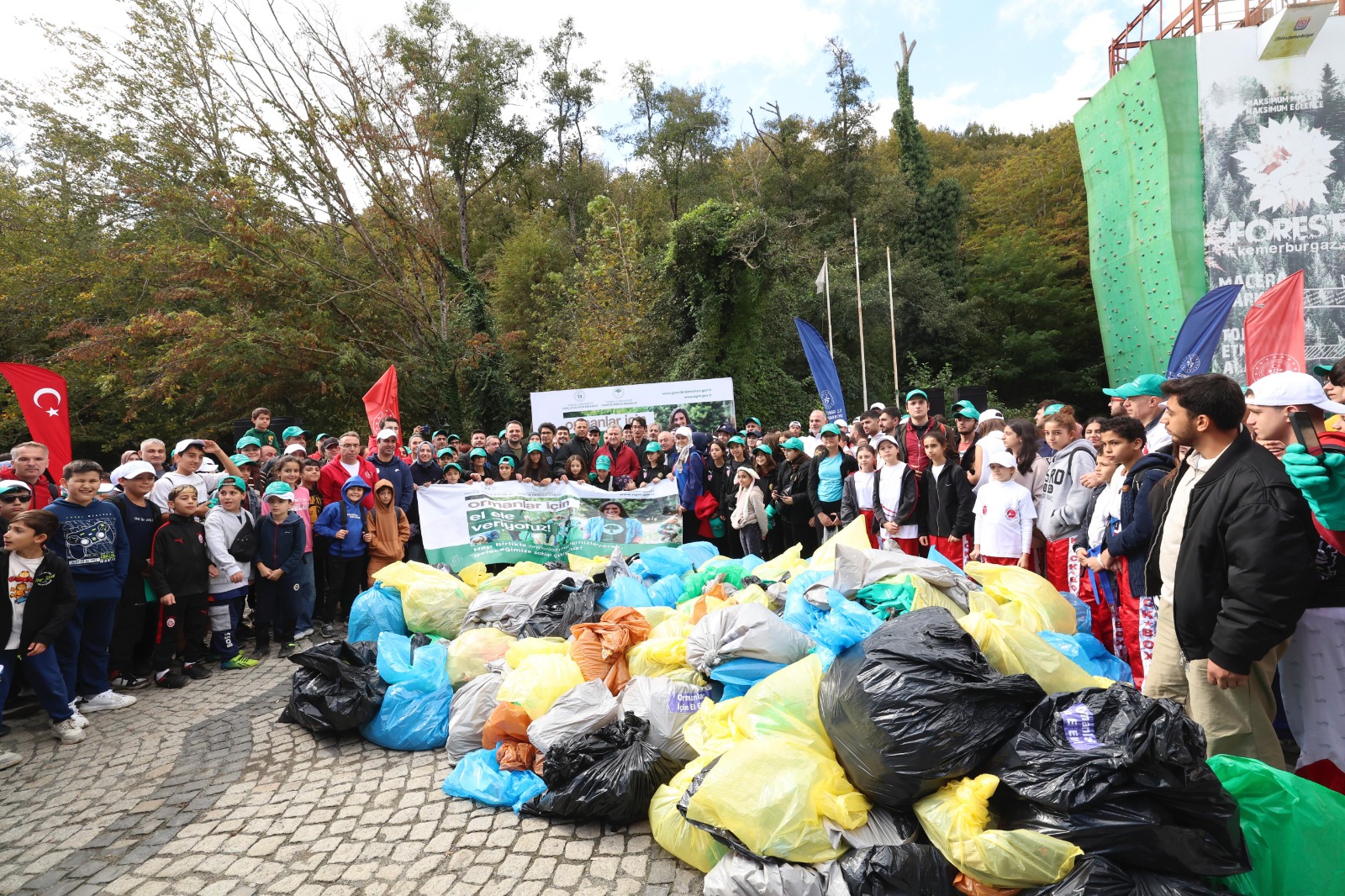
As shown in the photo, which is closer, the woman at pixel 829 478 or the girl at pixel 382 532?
the girl at pixel 382 532

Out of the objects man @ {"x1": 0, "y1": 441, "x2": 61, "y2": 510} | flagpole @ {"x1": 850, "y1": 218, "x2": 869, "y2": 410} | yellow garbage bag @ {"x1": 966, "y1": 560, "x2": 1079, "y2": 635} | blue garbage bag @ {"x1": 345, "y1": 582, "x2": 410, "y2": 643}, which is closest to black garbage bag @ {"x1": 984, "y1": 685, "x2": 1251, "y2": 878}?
yellow garbage bag @ {"x1": 966, "y1": 560, "x2": 1079, "y2": 635}

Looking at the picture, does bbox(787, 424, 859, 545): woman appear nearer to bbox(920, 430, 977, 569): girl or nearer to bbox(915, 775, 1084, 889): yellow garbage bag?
bbox(920, 430, 977, 569): girl

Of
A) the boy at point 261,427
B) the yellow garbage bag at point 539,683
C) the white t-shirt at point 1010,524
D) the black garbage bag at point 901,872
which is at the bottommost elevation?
the black garbage bag at point 901,872

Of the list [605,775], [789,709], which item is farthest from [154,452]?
[789,709]

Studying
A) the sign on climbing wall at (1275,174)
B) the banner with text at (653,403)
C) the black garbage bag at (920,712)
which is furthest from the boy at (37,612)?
the sign on climbing wall at (1275,174)

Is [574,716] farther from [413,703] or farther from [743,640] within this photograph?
[413,703]

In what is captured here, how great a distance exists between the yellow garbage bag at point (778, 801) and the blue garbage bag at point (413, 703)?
2.07m

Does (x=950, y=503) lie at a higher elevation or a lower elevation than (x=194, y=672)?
higher

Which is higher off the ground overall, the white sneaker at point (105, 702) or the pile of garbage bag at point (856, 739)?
the pile of garbage bag at point (856, 739)

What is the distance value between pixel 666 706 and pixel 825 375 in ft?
29.3

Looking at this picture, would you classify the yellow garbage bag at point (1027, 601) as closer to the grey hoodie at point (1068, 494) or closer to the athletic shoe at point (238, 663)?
the grey hoodie at point (1068, 494)

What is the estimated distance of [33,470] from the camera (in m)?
5.24

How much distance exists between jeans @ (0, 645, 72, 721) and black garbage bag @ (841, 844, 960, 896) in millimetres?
4934

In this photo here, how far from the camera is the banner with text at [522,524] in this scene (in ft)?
23.7
